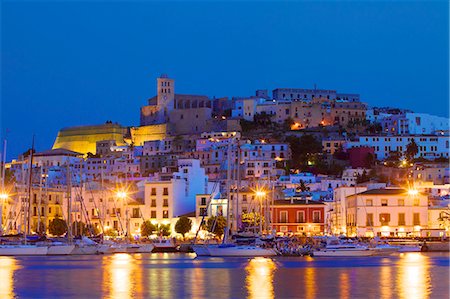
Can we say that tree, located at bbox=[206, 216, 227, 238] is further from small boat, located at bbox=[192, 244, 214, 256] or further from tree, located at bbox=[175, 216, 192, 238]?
small boat, located at bbox=[192, 244, 214, 256]

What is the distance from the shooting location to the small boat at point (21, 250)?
157ft

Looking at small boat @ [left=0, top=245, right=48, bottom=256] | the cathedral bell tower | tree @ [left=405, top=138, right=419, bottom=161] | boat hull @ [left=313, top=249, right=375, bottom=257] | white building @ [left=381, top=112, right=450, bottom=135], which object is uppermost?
the cathedral bell tower

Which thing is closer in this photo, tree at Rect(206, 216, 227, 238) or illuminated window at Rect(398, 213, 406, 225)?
illuminated window at Rect(398, 213, 406, 225)

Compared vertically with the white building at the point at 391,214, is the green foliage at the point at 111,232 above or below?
below

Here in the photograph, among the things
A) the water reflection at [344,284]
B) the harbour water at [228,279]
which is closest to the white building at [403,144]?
the harbour water at [228,279]

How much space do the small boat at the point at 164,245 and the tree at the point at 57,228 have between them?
8786mm

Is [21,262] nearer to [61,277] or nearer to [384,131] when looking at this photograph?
[61,277]

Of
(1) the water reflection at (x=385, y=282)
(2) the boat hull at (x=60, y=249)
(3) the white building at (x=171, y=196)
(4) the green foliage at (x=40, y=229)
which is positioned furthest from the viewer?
(3) the white building at (x=171, y=196)

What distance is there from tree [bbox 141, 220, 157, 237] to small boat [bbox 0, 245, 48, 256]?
1398cm

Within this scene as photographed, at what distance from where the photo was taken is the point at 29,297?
2614 cm

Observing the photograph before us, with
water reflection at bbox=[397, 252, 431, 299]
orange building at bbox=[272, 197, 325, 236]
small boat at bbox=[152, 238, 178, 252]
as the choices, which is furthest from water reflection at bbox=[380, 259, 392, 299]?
orange building at bbox=[272, 197, 325, 236]

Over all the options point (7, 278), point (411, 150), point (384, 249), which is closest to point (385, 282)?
point (7, 278)

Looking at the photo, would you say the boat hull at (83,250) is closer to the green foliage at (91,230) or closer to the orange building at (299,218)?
the green foliage at (91,230)

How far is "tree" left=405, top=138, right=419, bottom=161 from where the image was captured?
3722 inches
